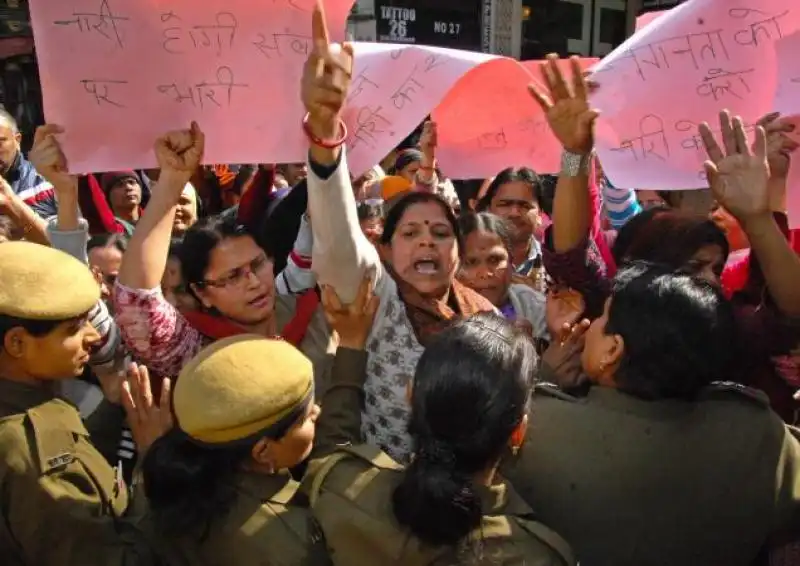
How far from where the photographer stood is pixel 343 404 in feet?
5.51

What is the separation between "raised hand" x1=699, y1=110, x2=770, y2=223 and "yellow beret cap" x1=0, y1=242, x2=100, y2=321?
1392 mm

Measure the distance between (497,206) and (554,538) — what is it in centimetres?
208

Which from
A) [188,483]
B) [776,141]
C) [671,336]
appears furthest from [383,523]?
[776,141]

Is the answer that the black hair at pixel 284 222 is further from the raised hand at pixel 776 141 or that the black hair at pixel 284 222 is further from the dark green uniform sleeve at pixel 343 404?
the raised hand at pixel 776 141

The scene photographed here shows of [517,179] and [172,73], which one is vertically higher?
[172,73]

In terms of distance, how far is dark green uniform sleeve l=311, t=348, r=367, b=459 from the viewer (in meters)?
1.63

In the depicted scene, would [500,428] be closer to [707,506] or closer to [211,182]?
[707,506]

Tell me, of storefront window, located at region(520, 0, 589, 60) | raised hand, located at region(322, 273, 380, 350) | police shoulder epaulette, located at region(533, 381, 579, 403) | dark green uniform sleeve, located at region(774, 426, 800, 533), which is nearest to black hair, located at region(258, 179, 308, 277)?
raised hand, located at region(322, 273, 380, 350)

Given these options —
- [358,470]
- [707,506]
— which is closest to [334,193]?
[358,470]

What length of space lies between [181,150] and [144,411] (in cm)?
67

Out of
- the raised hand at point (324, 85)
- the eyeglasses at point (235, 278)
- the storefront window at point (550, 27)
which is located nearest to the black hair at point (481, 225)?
the eyeglasses at point (235, 278)

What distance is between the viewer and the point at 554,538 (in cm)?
137

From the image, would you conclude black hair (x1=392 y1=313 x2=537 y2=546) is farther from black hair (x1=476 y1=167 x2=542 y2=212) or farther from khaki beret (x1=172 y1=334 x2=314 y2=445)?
black hair (x1=476 y1=167 x2=542 y2=212)

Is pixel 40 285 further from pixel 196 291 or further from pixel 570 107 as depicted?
pixel 570 107
